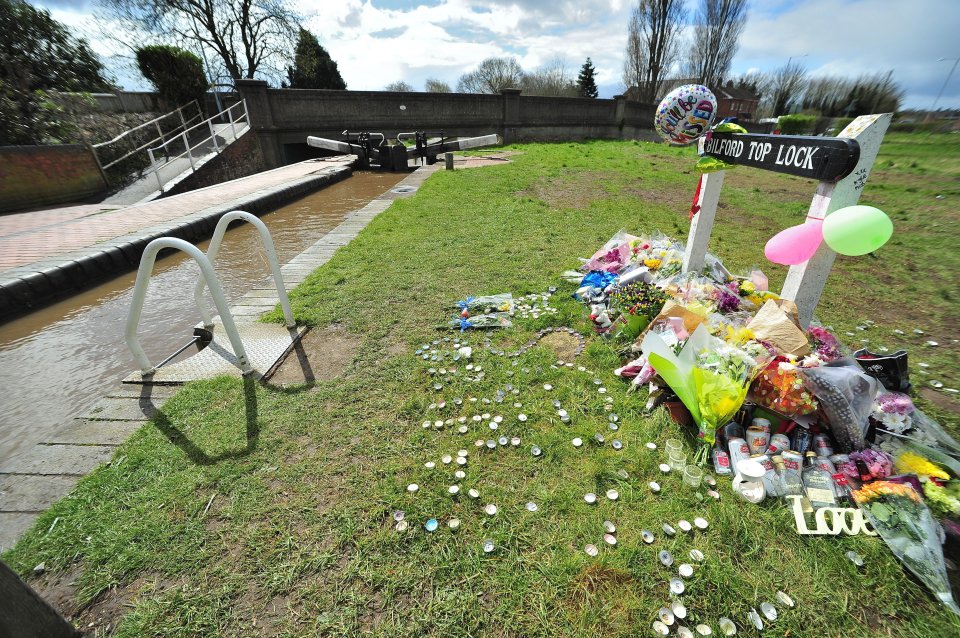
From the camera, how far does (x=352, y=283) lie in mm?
4598

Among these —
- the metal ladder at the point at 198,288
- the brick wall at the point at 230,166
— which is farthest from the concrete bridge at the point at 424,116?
the metal ladder at the point at 198,288

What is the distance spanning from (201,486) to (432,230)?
5076 mm

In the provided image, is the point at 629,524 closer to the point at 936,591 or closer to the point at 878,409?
the point at 936,591

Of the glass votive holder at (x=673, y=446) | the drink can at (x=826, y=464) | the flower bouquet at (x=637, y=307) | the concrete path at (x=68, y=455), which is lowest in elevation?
the concrete path at (x=68, y=455)

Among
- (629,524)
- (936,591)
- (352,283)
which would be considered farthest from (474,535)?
(352,283)

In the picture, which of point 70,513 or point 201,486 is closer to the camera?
point 70,513

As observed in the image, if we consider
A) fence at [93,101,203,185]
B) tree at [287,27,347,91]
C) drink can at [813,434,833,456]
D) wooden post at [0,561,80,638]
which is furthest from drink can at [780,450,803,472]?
tree at [287,27,347,91]

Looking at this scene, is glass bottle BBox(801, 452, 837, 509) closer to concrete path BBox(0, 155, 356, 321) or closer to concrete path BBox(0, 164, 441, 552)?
concrete path BBox(0, 164, 441, 552)

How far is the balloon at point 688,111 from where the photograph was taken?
10.5 ft

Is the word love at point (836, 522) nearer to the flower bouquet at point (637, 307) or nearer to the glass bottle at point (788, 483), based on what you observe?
the glass bottle at point (788, 483)

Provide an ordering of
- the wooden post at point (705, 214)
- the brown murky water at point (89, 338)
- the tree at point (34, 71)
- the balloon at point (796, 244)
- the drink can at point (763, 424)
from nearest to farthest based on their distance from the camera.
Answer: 1. the drink can at point (763, 424)
2. the balloon at point (796, 244)
3. the brown murky water at point (89, 338)
4. the wooden post at point (705, 214)
5. the tree at point (34, 71)

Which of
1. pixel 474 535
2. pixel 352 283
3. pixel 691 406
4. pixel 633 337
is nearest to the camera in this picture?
pixel 474 535

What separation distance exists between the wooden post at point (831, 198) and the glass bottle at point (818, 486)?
1128mm

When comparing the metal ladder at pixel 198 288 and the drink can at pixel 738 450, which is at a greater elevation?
the metal ladder at pixel 198 288
